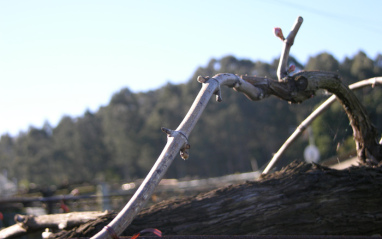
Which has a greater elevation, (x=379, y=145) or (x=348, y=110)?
(x=348, y=110)

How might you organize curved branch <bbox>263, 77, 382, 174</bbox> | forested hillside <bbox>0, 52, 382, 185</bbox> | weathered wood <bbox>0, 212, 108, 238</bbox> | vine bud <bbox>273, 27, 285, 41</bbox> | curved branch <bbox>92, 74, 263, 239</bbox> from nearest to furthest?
curved branch <bbox>92, 74, 263, 239</bbox>
weathered wood <bbox>0, 212, 108, 238</bbox>
vine bud <bbox>273, 27, 285, 41</bbox>
curved branch <bbox>263, 77, 382, 174</bbox>
forested hillside <bbox>0, 52, 382, 185</bbox>

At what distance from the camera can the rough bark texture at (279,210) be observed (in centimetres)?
329

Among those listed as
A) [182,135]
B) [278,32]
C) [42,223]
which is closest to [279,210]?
[182,135]

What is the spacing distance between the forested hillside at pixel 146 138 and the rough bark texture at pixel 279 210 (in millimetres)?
22736

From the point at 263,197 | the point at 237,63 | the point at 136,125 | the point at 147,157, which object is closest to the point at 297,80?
the point at 263,197

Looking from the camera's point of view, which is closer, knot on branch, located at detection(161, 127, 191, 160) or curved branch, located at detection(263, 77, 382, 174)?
knot on branch, located at detection(161, 127, 191, 160)

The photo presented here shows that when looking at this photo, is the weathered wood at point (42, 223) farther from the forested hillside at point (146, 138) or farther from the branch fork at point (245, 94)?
the forested hillside at point (146, 138)

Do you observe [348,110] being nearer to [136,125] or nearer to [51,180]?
[136,125]

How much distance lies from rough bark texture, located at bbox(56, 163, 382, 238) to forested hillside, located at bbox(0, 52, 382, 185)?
2274 cm

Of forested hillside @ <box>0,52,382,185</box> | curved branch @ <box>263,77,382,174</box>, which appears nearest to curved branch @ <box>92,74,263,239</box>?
curved branch @ <box>263,77,382,174</box>

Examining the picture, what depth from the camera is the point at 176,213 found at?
337 cm

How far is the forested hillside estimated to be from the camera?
41.4 m

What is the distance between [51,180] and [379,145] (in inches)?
2243

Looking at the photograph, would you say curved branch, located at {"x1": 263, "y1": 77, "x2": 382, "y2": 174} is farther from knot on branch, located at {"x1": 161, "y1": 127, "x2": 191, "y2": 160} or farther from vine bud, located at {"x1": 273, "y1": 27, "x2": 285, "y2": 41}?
knot on branch, located at {"x1": 161, "y1": 127, "x2": 191, "y2": 160}
